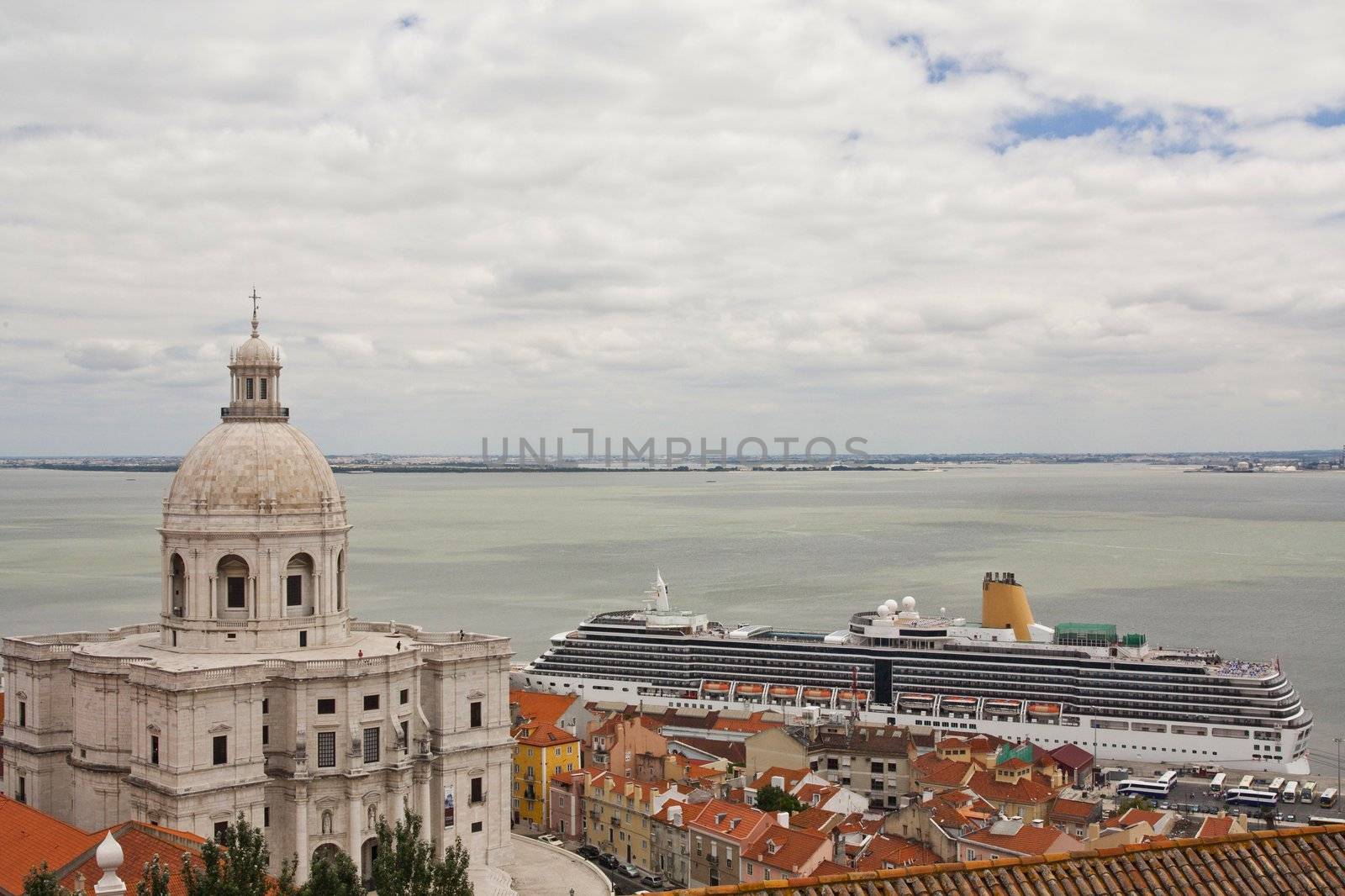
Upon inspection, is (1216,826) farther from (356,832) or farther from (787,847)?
(356,832)

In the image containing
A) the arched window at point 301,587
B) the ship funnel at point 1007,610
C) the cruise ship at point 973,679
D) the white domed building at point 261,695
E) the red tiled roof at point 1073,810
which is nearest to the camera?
the white domed building at point 261,695

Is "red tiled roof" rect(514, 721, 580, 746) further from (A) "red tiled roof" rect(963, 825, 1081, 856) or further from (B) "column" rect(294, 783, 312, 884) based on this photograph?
(A) "red tiled roof" rect(963, 825, 1081, 856)

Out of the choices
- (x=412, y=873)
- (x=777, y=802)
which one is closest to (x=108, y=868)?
(x=412, y=873)

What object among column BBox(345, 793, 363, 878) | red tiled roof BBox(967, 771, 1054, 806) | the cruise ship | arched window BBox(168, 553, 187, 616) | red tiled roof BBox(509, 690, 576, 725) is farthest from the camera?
the cruise ship

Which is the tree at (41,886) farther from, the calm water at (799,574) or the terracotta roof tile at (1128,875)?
the calm water at (799,574)

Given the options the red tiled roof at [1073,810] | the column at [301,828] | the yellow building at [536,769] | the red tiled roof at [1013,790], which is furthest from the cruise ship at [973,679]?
the column at [301,828]

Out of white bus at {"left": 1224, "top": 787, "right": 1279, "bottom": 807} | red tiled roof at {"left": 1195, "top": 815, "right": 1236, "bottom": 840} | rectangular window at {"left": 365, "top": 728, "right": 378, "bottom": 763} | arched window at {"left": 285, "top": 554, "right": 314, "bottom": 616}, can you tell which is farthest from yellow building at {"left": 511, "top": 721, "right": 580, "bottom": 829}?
white bus at {"left": 1224, "top": 787, "right": 1279, "bottom": 807}
